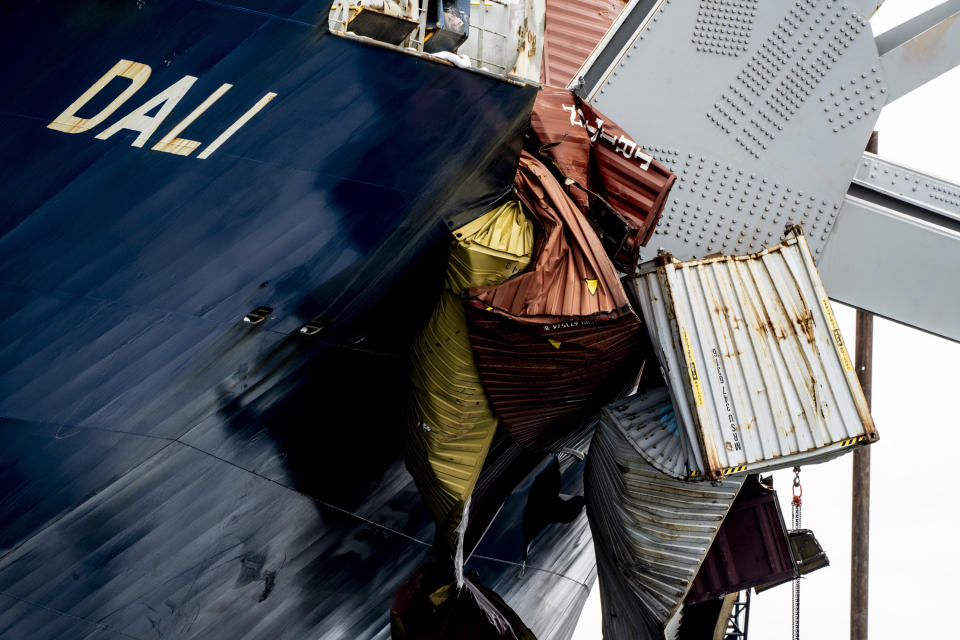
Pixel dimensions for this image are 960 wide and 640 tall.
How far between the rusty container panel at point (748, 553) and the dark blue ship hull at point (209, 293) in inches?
189

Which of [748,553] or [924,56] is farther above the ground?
[924,56]

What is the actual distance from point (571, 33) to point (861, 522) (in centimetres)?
1332

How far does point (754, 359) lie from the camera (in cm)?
648

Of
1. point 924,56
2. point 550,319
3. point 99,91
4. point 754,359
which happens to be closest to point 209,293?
point 99,91

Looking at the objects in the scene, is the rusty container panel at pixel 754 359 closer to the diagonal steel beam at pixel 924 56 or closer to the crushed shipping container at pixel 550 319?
the crushed shipping container at pixel 550 319

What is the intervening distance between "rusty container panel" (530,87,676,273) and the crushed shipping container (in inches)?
13.6

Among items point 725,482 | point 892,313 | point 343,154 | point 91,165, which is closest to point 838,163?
point 892,313

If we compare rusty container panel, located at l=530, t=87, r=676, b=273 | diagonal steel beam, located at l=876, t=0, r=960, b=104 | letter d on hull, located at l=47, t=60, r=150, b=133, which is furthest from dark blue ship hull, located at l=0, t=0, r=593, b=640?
diagonal steel beam, located at l=876, t=0, r=960, b=104

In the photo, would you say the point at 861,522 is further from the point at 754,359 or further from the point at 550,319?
the point at 550,319

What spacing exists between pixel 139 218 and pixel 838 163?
6.10 meters

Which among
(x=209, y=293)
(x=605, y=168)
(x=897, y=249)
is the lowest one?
(x=897, y=249)

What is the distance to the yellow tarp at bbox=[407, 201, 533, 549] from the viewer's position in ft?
20.5

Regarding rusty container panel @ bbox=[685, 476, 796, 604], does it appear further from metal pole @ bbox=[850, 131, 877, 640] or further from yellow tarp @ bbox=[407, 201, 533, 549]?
metal pole @ bbox=[850, 131, 877, 640]

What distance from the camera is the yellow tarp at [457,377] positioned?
6254 mm
